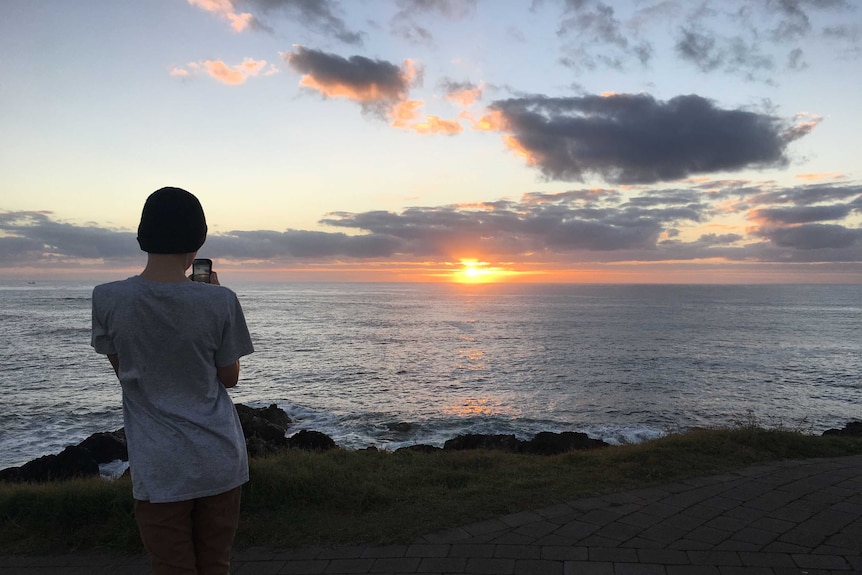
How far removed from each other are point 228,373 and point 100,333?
1.65ft

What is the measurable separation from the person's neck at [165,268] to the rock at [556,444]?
1251 centimetres

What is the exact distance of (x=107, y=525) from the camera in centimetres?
502

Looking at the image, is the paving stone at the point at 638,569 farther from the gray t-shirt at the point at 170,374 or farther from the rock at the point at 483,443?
the rock at the point at 483,443

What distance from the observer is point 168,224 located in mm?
2256

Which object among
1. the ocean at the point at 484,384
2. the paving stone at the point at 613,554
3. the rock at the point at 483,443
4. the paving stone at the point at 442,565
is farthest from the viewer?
the ocean at the point at 484,384

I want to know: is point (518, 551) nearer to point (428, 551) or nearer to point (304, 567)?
point (428, 551)

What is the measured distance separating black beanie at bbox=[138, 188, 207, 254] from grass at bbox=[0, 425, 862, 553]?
3.35 meters

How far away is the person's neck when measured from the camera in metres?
2.25

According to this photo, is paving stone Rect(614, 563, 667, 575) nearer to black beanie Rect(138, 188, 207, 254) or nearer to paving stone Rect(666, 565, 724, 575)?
paving stone Rect(666, 565, 724, 575)

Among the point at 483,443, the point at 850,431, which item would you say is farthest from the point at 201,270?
the point at 850,431

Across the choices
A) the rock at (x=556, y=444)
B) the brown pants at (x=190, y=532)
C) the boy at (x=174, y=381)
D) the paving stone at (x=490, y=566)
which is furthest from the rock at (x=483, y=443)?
the boy at (x=174, y=381)

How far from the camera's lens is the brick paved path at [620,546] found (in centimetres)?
418

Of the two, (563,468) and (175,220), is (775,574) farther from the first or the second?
(175,220)

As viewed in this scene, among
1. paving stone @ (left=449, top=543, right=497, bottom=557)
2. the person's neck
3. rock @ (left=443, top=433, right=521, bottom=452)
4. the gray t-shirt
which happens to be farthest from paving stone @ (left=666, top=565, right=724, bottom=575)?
rock @ (left=443, top=433, right=521, bottom=452)
